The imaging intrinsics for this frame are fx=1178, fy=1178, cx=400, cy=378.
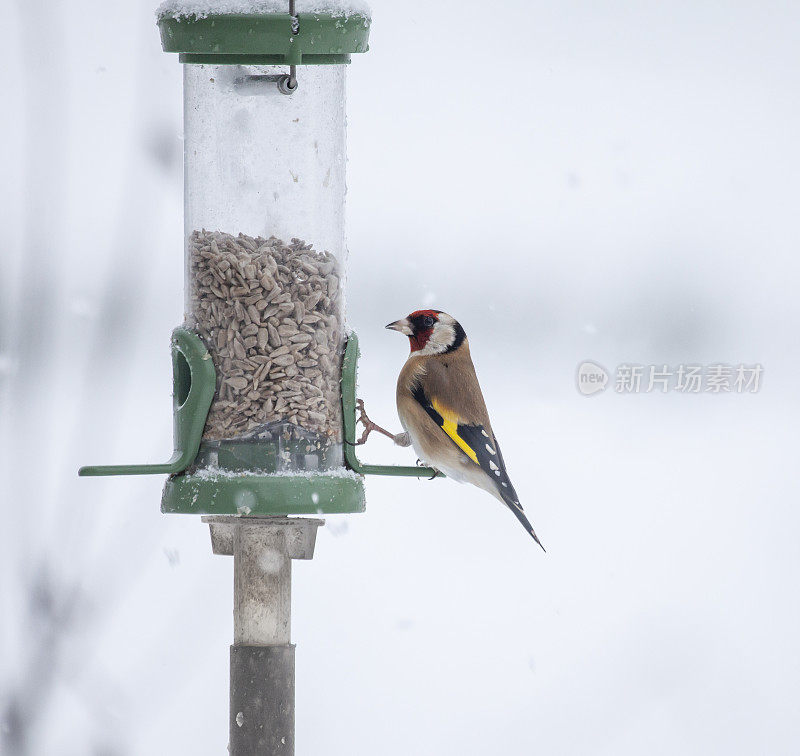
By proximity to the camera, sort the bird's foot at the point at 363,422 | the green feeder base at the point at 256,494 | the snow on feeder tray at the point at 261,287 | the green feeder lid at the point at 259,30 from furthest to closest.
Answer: the bird's foot at the point at 363,422, the snow on feeder tray at the point at 261,287, the green feeder base at the point at 256,494, the green feeder lid at the point at 259,30

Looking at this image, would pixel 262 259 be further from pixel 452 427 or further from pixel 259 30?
pixel 452 427

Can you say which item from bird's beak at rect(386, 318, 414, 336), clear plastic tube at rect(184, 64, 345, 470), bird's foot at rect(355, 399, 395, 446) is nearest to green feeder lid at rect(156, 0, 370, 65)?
clear plastic tube at rect(184, 64, 345, 470)

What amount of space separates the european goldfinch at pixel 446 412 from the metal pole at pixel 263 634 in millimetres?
851

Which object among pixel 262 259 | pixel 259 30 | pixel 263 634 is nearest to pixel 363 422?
pixel 262 259

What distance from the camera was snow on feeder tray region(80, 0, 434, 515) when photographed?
3.18m

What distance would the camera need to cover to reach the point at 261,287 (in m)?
3.21

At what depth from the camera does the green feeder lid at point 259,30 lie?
2.94 m

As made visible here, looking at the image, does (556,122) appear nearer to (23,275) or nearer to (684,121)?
(684,121)

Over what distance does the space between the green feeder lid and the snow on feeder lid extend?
0.13 feet

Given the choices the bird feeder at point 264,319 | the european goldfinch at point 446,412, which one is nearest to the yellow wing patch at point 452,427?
the european goldfinch at point 446,412

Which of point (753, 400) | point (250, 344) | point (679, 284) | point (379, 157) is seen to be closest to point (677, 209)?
point (679, 284)

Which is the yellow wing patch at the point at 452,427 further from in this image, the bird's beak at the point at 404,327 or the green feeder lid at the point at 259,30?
the green feeder lid at the point at 259,30

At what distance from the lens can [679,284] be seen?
609 centimetres

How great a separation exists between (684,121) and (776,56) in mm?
742
